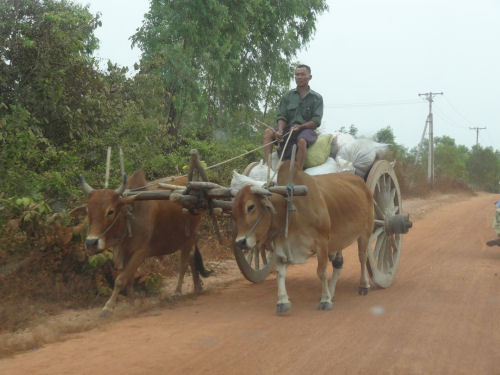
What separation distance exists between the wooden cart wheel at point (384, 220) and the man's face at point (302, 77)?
1.44 meters

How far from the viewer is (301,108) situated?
274 inches

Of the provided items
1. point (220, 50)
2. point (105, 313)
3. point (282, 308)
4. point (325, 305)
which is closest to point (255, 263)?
point (325, 305)

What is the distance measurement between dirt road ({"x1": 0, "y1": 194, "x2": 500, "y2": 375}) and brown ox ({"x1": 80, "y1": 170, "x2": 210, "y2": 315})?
585 millimetres

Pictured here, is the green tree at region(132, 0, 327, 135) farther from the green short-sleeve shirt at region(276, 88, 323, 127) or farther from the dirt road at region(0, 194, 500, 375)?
the dirt road at region(0, 194, 500, 375)

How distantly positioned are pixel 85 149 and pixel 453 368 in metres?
6.50

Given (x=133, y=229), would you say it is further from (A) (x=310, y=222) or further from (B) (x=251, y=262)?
(B) (x=251, y=262)

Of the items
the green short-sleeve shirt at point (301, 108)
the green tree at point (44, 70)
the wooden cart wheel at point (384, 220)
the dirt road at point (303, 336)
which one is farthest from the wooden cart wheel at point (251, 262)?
the green tree at point (44, 70)

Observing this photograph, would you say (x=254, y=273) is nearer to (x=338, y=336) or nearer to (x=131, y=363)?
(x=338, y=336)

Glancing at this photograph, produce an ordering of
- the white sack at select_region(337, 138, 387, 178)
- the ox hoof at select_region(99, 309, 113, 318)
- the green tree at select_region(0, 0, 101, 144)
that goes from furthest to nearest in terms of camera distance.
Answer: the green tree at select_region(0, 0, 101, 144), the white sack at select_region(337, 138, 387, 178), the ox hoof at select_region(99, 309, 113, 318)

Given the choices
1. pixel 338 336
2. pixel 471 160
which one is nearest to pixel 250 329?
pixel 338 336

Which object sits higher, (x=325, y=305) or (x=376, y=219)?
(x=376, y=219)

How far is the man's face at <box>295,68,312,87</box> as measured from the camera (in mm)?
6898

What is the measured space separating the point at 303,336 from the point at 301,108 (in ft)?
Answer: 10.9

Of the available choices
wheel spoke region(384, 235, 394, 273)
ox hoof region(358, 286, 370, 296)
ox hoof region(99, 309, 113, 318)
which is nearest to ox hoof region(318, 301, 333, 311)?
ox hoof region(358, 286, 370, 296)
